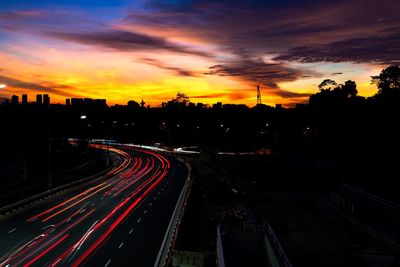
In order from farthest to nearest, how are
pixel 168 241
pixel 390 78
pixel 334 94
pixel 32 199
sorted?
pixel 334 94 < pixel 390 78 < pixel 32 199 < pixel 168 241

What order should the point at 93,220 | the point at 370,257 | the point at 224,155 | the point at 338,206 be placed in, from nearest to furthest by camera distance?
the point at 370,257, the point at 93,220, the point at 338,206, the point at 224,155

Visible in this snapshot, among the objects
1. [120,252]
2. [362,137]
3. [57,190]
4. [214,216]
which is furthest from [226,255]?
[362,137]

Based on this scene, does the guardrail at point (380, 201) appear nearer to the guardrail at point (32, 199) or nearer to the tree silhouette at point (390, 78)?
the guardrail at point (32, 199)

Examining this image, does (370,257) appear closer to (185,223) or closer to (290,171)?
(185,223)

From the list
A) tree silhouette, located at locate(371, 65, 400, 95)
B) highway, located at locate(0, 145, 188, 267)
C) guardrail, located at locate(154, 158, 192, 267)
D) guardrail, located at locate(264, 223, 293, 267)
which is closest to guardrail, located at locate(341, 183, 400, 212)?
guardrail, located at locate(264, 223, 293, 267)

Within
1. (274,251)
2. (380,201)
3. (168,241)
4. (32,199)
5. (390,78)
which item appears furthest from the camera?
(390,78)

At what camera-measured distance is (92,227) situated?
42.0m

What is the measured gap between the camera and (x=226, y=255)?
32.6 m

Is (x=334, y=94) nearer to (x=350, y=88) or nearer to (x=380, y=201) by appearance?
(x=350, y=88)

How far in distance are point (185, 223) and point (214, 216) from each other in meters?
9.39

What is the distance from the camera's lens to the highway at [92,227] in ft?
107

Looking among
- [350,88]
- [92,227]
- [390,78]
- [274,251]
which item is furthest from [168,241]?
[350,88]

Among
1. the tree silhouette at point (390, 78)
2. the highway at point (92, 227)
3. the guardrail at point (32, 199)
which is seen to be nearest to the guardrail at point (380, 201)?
the highway at point (92, 227)

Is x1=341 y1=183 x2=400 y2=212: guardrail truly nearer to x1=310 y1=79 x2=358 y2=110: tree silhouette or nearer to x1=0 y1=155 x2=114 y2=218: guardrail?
x1=0 y1=155 x2=114 y2=218: guardrail
